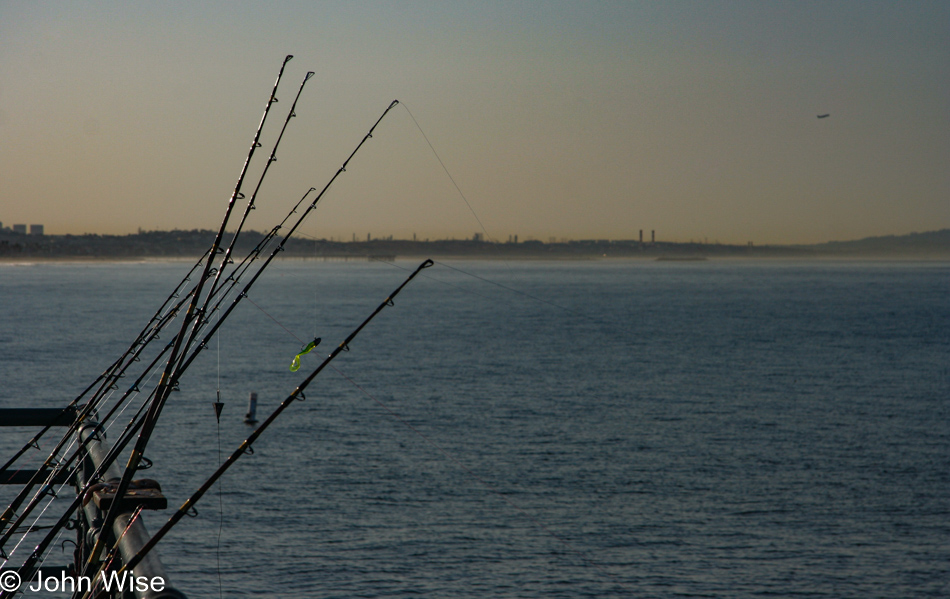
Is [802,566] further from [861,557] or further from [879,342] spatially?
[879,342]

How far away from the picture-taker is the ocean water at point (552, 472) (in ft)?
86.3

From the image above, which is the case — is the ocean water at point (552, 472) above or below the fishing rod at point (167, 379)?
below

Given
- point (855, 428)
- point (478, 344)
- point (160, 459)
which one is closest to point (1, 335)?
Answer: point (478, 344)

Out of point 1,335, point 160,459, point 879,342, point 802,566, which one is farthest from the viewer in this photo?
point 879,342

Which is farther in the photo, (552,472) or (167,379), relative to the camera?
(552,472)

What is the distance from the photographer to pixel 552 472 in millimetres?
37000

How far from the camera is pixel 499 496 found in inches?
1312

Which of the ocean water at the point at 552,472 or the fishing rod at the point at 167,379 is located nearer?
the fishing rod at the point at 167,379

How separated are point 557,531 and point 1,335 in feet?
243

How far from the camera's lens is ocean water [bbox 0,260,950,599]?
86.3ft

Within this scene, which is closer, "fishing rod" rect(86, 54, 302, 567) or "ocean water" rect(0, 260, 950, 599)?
"fishing rod" rect(86, 54, 302, 567)

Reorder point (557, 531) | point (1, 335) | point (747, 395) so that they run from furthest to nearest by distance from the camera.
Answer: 1. point (1, 335)
2. point (747, 395)
3. point (557, 531)

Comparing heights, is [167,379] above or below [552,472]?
above

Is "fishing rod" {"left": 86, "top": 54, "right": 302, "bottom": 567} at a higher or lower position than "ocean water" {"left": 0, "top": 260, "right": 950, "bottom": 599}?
higher
